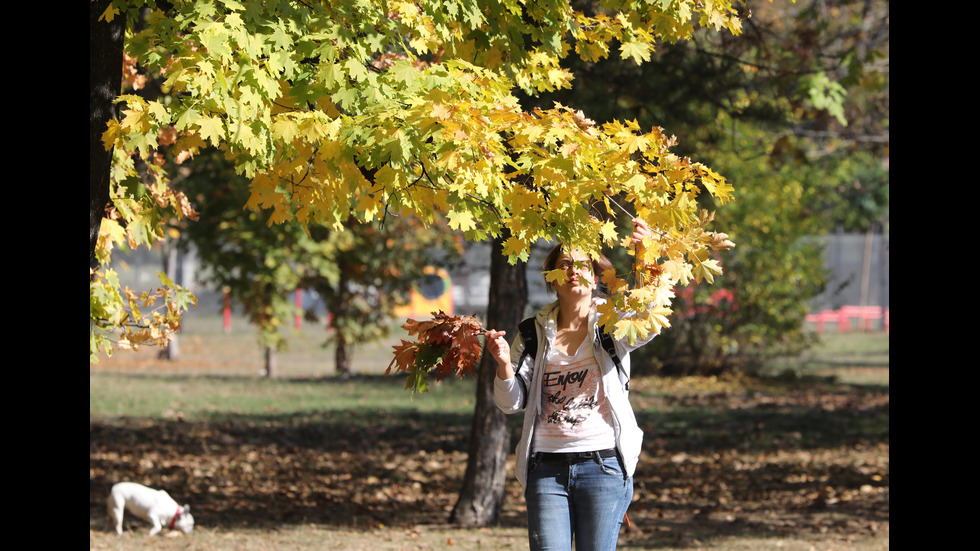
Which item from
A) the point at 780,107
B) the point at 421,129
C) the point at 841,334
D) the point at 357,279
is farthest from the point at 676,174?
the point at 841,334

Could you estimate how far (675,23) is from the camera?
13.9 ft

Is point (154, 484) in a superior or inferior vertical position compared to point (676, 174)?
inferior

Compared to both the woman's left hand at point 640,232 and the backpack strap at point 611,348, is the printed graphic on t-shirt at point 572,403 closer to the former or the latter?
the backpack strap at point 611,348

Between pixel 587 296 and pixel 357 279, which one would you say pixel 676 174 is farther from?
pixel 357 279

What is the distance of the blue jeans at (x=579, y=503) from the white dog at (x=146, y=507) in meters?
3.80

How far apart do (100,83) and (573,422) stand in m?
2.17

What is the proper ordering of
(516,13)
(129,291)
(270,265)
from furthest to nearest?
(270,265) < (129,291) < (516,13)

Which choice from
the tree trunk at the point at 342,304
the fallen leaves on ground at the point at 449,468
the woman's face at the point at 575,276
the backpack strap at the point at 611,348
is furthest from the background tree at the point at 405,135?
the tree trunk at the point at 342,304

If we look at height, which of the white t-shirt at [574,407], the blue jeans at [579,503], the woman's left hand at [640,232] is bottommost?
the blue jeans at [579,503]

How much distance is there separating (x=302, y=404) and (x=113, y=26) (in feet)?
35.8

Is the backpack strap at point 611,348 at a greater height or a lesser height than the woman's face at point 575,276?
lesser

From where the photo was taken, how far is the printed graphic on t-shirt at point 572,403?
11.6 ft

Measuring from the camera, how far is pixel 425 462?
964 cm

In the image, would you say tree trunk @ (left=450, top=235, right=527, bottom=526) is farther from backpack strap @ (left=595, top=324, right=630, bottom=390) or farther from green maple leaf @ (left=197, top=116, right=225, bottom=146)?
green maple leaf @ (left=197, top=116, right=225, bottom=146)
